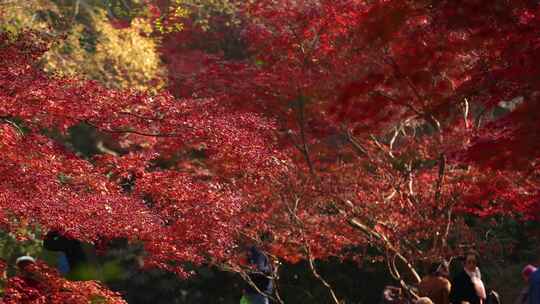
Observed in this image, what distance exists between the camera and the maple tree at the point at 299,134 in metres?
7.31

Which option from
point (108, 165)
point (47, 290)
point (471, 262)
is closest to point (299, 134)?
point (108, 165)

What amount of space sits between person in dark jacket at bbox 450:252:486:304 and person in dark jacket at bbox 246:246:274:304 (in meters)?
2.31

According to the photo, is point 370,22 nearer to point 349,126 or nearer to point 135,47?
point 349,126

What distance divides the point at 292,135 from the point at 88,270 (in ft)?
16.1

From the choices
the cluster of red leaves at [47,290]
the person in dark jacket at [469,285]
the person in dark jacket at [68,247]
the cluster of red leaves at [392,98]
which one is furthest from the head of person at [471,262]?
the person in dark jacket at [68,247]

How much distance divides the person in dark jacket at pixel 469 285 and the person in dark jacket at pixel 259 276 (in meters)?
2.31

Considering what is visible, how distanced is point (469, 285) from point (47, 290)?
14.0 feet

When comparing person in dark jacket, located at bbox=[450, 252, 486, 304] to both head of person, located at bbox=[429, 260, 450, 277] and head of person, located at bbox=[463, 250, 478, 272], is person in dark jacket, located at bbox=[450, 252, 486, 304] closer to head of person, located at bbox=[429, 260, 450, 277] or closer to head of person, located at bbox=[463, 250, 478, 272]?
head of person, located at bbox=[463, 250, 478, 272]

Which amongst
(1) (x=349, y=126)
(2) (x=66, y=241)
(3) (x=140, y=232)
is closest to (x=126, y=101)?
(3) (x=140, y=232)

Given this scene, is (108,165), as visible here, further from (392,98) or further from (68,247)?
(392,98)

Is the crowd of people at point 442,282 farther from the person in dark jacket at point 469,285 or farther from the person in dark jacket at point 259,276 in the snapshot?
the person in dark jacket at point 259,276

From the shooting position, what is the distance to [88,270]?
931 centimetres

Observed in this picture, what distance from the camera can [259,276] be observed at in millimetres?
9883

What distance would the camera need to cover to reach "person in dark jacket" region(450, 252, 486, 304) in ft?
27.8
